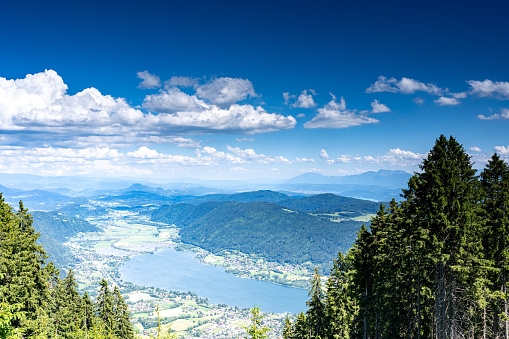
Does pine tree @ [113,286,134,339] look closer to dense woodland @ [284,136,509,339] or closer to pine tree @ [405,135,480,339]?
dense woodland @ [284,136,509,339]

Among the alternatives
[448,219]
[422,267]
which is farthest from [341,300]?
[448,219]

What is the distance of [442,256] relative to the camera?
1560 centimetres

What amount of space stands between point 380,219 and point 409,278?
4.08 m

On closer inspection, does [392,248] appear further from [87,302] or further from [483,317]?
[87,302]

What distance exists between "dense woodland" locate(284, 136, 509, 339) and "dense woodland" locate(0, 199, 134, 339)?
16.2m

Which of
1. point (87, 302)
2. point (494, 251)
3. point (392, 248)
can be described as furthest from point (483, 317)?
point (87, 302)

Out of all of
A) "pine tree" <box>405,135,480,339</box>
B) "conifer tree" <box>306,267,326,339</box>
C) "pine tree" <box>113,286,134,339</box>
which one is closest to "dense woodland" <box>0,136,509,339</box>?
"pine tree" <box>405,135,480,339</box>

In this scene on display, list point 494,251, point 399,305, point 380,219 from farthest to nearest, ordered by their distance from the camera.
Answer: point 380,219, point 399,305, point 494,251

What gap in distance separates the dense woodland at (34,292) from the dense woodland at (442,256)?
16.2 meters

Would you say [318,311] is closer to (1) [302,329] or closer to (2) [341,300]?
(2) [341,300]

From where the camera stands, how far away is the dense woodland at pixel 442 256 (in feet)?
51.4

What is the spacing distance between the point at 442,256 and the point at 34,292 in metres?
24.6

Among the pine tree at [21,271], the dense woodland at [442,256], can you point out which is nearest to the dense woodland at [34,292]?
the pine tree at [21,271]

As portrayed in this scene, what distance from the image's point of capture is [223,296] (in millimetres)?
172750
